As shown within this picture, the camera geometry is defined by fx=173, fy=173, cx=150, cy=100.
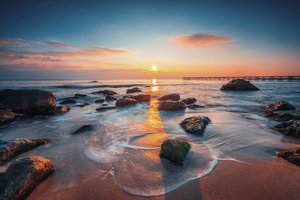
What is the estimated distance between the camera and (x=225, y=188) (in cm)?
277

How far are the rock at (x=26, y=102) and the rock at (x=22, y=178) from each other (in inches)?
294

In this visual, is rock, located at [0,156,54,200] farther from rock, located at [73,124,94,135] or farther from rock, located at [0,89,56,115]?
rock, located at [0,89,56,115]

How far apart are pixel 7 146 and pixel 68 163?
5.42 feet

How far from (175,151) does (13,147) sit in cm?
380

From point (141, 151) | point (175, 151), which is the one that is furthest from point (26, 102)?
point (175, 151)

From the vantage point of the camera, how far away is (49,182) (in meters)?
3.00

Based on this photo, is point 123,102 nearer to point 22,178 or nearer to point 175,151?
point 175,151

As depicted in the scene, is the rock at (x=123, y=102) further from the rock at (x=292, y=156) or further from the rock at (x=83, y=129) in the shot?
the rock at (x=292, y=156)

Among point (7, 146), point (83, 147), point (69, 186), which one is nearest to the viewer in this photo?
point (69, 186)

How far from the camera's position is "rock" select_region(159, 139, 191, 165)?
11.6 ft

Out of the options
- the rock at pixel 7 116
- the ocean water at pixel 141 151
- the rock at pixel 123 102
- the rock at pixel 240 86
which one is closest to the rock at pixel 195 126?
the ocean water at pixel 141 151

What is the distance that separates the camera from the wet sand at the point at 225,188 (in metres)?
2.61

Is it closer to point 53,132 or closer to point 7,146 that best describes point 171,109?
point 53,132

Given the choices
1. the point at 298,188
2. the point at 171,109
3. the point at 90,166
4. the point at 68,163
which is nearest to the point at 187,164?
the point at 298,188
